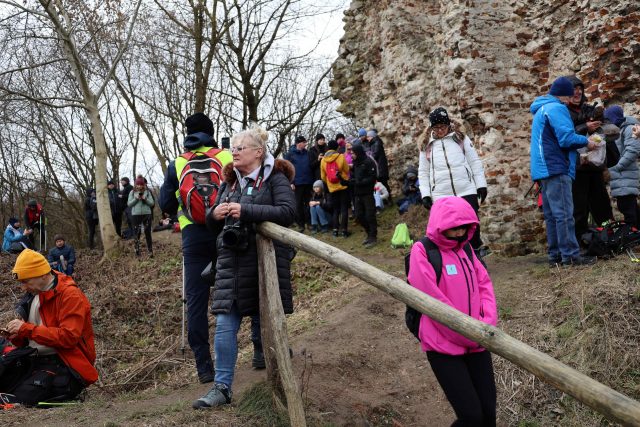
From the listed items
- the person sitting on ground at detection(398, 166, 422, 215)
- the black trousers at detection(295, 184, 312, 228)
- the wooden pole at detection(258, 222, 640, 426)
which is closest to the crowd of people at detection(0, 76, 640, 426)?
the wooden pole at detection(258, 222, 640, 426)

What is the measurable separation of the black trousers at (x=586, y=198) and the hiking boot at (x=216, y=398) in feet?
16.3

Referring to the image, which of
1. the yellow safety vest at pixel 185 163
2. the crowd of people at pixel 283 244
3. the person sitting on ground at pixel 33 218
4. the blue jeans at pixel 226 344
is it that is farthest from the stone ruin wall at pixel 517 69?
the person sitting on ground at pixel 33 218

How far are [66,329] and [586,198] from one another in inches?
241

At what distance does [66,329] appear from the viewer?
16.4 ft

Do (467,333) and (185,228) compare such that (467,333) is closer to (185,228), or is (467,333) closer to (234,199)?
(234,199)

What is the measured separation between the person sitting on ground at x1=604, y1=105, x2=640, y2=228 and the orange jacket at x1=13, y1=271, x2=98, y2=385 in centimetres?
616

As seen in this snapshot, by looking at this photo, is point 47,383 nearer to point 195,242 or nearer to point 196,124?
point 195,242

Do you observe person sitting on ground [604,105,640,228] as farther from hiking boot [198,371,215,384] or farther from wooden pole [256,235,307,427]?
hiking boot [198,371,215,384]

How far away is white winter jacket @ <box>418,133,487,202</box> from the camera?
6.57 meters

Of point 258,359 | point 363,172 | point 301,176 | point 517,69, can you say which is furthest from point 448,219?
point 301,176

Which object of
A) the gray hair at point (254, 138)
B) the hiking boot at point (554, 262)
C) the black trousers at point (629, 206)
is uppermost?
the gray hair at point (254, 138)

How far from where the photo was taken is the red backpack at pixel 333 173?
12.2 metres

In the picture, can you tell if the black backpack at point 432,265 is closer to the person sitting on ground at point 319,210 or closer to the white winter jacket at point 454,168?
the white winter jacket at point 454,168

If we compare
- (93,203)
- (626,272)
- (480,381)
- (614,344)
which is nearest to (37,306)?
(480,381)
